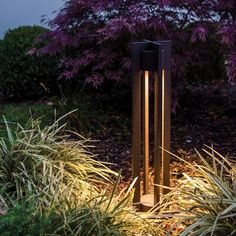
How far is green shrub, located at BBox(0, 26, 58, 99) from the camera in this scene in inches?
295

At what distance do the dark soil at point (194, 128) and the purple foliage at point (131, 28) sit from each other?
2.02ft

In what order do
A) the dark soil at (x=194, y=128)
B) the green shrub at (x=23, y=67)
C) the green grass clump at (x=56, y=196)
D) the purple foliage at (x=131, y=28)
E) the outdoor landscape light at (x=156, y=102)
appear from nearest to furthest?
the green grass clump at (x=56, y=196) < the outdoor landscape light at (x=156, y=102) < the purple foliage at (x=131, y=28) < the dark soil at (x=194, y=128) < the green shrub at (x=23, y=67)

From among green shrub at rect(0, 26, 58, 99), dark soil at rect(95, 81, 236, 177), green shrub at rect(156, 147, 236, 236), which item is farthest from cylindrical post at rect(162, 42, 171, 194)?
green shrub at rect(0, 26, 58, 99)

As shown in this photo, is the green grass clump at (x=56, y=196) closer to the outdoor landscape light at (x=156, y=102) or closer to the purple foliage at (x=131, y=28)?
the outdoor landscape light at (x=156, y=102)

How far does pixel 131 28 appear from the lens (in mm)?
4812

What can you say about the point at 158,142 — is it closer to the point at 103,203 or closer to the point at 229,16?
the point at 103,203

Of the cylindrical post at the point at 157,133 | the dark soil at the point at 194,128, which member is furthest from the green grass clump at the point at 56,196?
the dark soil at the point at 194,128

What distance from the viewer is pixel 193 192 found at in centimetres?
332

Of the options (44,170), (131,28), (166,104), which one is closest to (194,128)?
(131,28)

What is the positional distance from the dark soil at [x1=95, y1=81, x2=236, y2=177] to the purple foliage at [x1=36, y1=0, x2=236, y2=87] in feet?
2.02

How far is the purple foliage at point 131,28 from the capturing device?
4.86 m

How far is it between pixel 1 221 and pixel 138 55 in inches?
58.2

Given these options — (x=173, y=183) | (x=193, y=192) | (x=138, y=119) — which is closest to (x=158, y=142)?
(x=138, y=119)

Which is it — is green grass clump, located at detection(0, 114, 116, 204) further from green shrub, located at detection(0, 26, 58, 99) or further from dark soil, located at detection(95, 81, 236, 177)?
green shrub, located at detection(0, 26, 58, 99)
